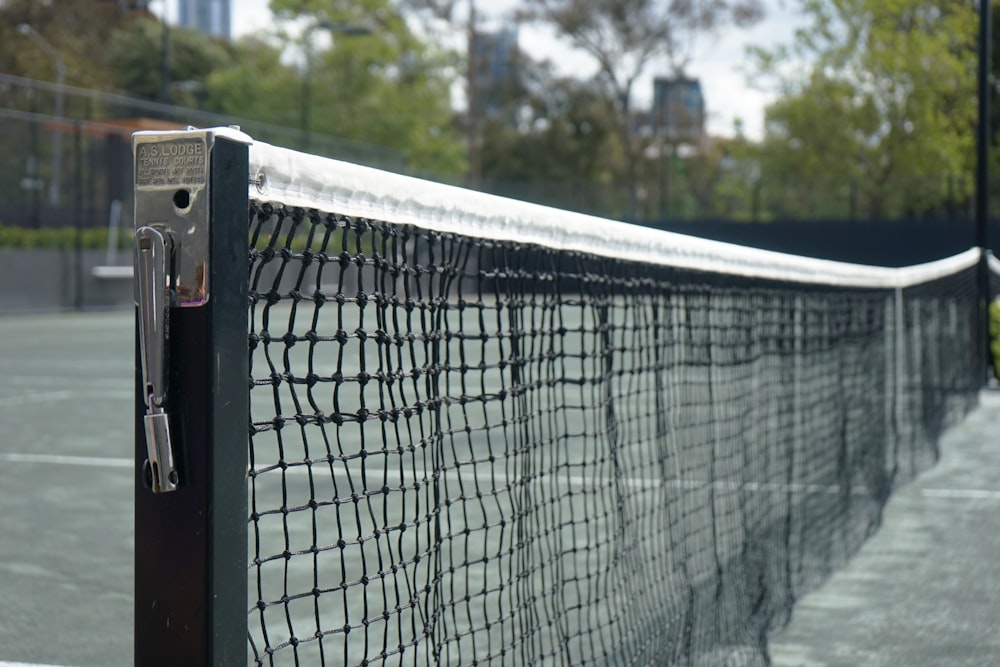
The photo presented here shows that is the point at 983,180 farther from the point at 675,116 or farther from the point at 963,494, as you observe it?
the point at 675,116

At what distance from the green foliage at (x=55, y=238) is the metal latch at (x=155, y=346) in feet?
81.8

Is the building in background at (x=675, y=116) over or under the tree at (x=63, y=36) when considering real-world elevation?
under

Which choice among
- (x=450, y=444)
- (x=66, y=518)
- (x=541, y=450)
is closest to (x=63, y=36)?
(x=66, y=518)

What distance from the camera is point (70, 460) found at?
7594 mm

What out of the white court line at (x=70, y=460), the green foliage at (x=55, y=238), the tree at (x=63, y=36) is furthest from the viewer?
the tree at (x=63, y=36)

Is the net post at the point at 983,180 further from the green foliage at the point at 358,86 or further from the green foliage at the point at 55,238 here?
the green foliage at the point at 358,86

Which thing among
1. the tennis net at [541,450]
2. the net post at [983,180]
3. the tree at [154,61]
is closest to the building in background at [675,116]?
the tree at [154,61]

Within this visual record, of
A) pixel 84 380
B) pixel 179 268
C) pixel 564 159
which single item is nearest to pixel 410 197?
pixel 179 268

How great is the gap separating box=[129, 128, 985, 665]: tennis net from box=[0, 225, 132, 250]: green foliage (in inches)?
685

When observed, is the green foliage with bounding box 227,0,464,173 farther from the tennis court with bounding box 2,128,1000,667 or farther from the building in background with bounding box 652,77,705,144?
the tennis court with bounding box 2,128,1000,667

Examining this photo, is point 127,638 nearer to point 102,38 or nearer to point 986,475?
point 986,475

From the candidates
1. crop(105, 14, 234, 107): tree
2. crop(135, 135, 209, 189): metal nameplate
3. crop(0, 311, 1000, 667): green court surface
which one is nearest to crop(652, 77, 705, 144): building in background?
crop(105, 14, 234, 107): tree

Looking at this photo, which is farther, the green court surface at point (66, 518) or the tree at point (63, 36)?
the tree at point (63, 36)

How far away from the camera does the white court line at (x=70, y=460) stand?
745 centimetres
